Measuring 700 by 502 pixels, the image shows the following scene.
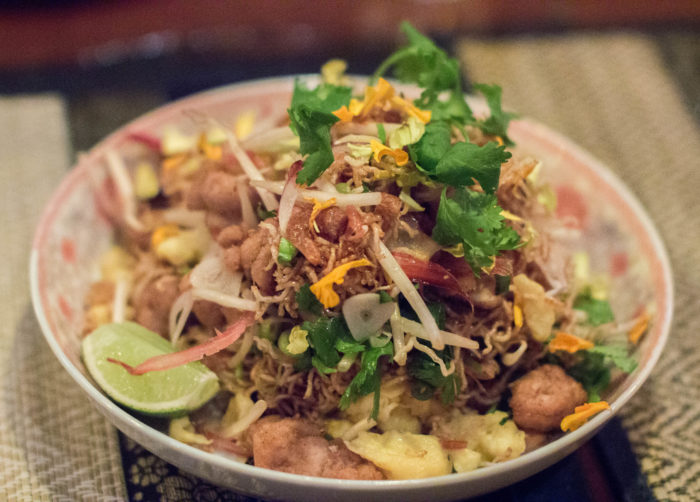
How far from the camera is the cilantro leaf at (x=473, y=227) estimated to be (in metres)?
1.92

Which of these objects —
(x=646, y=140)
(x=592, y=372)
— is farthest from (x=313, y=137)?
(x=646, y=140)

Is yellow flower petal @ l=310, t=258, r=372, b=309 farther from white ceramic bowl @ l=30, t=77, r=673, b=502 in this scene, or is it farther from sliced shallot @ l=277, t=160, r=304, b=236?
white ceramic bowl @ l=30, t=77, r=673, b=502

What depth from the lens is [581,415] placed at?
6.46 ft

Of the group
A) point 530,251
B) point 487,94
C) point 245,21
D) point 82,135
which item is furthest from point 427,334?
point 245,21

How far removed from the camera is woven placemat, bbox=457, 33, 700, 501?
2.46 meters

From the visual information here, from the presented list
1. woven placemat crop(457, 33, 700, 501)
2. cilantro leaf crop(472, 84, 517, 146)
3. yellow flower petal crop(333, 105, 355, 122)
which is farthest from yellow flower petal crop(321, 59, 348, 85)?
woven placemat crop(457, 33, 700, 501)

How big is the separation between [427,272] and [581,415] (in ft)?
2.22

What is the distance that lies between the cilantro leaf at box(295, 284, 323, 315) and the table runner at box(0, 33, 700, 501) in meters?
0.74

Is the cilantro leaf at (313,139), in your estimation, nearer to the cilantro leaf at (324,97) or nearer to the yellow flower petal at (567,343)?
the cilantro leaf at (324,97)

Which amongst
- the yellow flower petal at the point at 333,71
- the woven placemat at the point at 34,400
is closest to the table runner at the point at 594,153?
the woven placemat at the point at 34,400

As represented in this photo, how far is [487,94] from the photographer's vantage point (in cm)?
245

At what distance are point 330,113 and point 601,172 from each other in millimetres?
1595

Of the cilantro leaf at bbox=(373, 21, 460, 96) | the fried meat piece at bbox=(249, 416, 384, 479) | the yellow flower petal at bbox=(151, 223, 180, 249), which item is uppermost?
the cilantro leaf at bbox=(373, 21, 460, 96)

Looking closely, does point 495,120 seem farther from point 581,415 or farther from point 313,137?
Result: point 581,415
